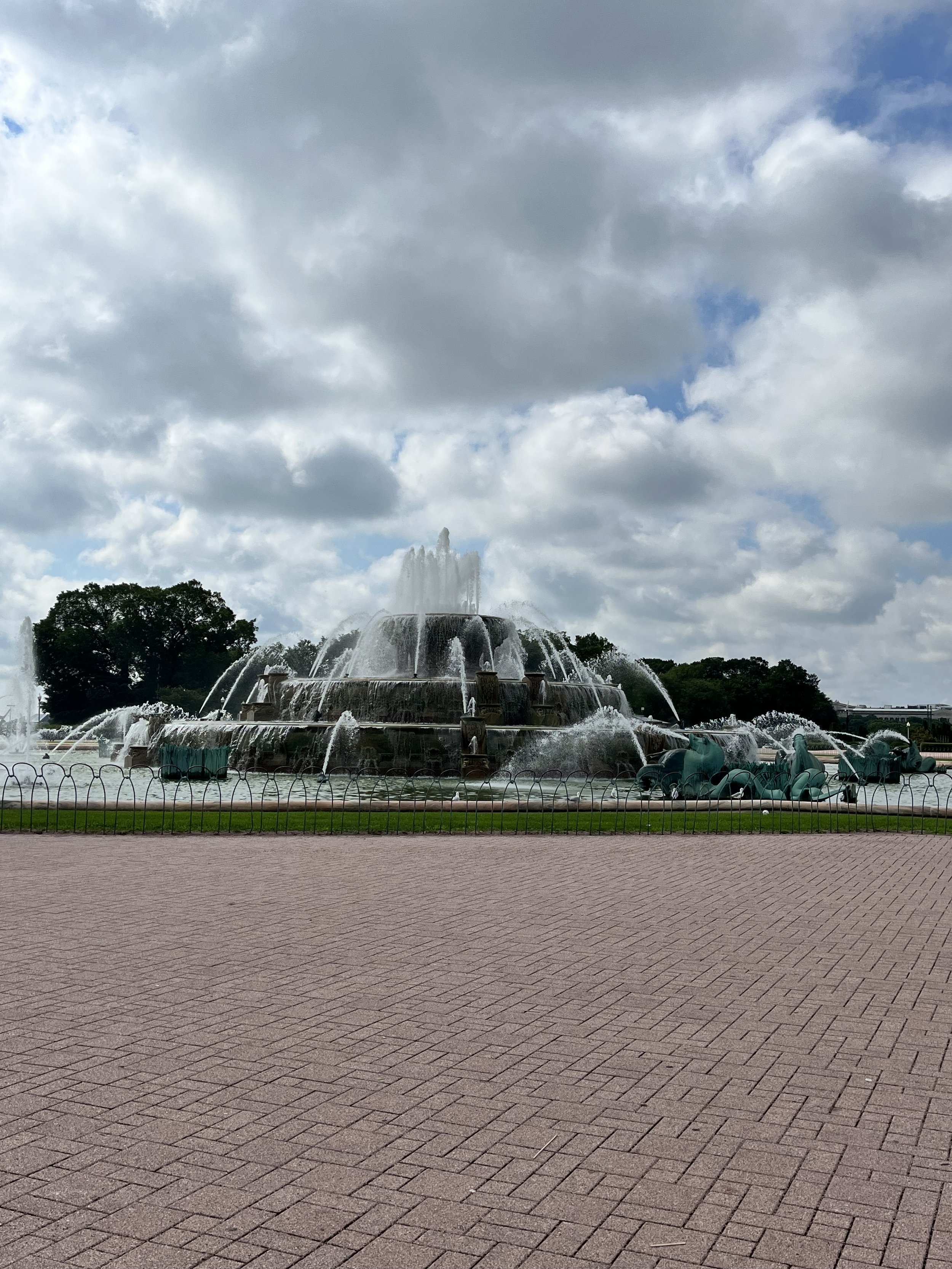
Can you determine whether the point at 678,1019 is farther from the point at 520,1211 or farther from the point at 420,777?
the point at 420,777

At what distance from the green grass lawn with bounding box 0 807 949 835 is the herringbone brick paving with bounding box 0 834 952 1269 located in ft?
19.2

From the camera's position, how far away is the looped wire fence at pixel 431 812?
1647 cm

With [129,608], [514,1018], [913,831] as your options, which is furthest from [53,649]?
[514,1018]

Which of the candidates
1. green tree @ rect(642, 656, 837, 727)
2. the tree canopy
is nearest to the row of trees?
green tree @ rect(642, 656, 837, 727)

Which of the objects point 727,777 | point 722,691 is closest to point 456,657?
point 727,777

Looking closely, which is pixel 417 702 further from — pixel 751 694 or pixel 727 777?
pixel 751 694

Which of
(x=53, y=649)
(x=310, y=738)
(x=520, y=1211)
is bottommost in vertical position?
(x=520, y=1211)

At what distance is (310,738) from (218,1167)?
2295cm

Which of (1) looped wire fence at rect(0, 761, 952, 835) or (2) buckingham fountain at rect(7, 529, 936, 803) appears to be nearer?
(1) looped wire fence at rect(0, 761, 952, 835)

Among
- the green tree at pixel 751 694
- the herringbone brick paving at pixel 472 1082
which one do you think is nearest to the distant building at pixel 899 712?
the green tree at pixel 751 694

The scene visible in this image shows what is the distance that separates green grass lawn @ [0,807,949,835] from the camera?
16.2 m

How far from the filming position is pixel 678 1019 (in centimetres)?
634

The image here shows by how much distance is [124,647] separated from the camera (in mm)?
83125

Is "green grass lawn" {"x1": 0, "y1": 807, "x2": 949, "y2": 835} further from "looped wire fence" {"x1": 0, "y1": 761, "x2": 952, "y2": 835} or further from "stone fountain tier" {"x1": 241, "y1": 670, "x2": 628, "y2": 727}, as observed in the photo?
"stone fountain tier" {"x1": 241, "y1": 670, "x2": 628, "y2": 727}
